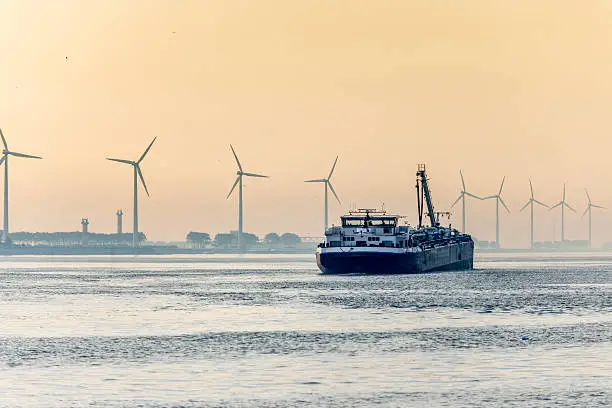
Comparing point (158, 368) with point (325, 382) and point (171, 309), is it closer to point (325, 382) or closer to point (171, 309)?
point (325, 382)

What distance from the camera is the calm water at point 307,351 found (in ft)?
157

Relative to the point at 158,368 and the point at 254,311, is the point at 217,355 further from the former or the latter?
the point at 254,311

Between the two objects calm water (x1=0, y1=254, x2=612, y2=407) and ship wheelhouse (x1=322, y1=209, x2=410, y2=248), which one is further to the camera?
ship wheelhouse (x1=322, y1=209, x2=410, y2=248)

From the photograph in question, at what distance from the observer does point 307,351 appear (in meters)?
64.4

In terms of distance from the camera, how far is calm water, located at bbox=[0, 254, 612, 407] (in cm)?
4794

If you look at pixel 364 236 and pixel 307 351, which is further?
pixel 364 236

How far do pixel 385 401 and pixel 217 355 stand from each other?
18.2m

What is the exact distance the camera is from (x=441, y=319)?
88.8 meters

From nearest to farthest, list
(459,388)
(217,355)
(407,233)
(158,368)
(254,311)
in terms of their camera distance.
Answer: (459,388), (158,368), (217,355), (254,311), (407,233)

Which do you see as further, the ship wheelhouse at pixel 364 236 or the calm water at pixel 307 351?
the ship wheelhouse at pixel 364 236

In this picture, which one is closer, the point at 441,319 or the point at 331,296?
the point at 441,319

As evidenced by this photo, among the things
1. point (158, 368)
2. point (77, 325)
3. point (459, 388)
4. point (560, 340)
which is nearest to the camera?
point (459, 388)

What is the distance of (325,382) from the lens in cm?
5169

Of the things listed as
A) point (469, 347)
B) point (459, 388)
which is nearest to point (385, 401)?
point (459, 388)
